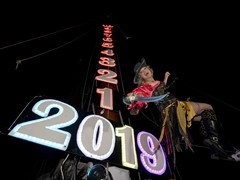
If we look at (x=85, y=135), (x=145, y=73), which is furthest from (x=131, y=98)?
(x=85, y=135)

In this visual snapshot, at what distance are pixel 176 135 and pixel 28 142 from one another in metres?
2.79

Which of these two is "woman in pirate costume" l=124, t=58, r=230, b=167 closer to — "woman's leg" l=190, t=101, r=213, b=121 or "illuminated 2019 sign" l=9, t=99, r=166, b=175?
"woman's leg" l=190, t=101, r=213, b=121

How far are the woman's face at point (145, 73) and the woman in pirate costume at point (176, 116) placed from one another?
0.41 meters

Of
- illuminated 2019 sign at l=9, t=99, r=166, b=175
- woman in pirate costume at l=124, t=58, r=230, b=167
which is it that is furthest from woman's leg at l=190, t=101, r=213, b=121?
illuminated 2019 sign at l=9, t=99, r=166, b=175

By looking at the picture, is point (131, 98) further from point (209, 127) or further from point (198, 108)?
point (209, 127)

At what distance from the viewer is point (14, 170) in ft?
27.0

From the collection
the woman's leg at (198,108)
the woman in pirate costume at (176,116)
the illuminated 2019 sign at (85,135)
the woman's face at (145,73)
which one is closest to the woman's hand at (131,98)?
the woman in pirate costume at (176,116)

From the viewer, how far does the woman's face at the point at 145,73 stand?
4586 millimetres

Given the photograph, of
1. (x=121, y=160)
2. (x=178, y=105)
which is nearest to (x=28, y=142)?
(x=121, y=160)

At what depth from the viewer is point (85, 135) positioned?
2.56 meters

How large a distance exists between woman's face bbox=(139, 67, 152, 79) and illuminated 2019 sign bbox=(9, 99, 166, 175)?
1.90 metres

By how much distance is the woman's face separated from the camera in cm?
459

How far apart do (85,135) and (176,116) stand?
2.11m

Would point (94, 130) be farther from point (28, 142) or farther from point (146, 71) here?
point (146, 71)
